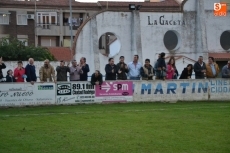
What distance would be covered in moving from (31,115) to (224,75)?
1151cm

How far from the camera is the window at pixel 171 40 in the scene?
43.0 metres

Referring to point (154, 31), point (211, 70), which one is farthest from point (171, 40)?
point (211, 70)

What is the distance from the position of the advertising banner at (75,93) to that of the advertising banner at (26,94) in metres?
0.36

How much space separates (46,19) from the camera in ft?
218

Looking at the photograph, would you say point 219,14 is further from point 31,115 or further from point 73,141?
point 73,141

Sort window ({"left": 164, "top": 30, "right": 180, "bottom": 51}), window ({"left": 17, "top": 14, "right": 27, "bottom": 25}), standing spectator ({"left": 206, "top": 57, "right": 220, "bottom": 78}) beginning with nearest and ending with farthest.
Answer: standing spectator ({"left": 206, "top": 57, "right": 220, "bottom": 78}), window ({"left": 164, "top": 30, "right": 180, "bottom": 51}), window ({"left": 17, "top": 14, "right": 27, "bottom": 25})

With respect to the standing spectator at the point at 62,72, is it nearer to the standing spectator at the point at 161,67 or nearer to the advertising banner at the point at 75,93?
the advertising banner at the point at 75,93

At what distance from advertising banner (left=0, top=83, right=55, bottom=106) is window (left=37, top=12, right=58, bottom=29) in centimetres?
4505

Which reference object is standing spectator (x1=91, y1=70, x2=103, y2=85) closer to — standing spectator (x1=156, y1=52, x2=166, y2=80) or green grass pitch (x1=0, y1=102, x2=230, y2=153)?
standing spectator (x1=156, y1=52, x2=166, y2=80)

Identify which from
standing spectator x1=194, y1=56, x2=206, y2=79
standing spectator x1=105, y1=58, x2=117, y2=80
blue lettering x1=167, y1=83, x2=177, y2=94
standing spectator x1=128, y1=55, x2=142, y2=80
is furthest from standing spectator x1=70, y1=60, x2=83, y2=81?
standing spectator x1=194, y1=56, x2=206, y2=79

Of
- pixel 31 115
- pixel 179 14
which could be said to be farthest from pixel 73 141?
pixel 179 14

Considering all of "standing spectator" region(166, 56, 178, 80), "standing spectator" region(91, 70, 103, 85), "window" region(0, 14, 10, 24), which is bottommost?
"standing spectator" region(91, 70, 103, 85)

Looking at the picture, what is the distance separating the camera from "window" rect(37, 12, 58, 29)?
6638 cm

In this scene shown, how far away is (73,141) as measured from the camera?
39.1ft
